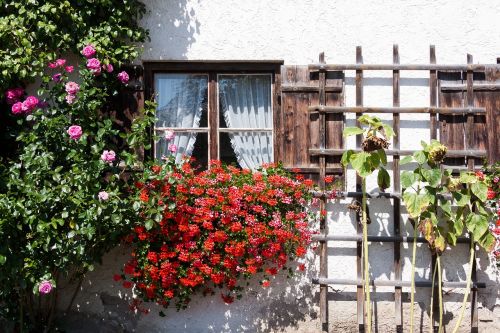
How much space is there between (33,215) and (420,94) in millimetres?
3364

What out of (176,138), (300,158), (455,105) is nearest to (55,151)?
(176,138)

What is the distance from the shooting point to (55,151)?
17.8ft

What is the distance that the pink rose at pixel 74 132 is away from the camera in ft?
17.2

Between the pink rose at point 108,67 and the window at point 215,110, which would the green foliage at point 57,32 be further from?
the window at point 215,110

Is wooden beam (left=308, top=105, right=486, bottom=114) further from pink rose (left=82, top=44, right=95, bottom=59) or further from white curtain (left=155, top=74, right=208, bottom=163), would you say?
pink rose (left=82, top=44, right=95, bottom=59)

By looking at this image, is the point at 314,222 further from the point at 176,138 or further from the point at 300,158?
the point at 176,138

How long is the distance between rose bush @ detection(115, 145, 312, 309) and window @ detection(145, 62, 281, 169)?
460 millimetres

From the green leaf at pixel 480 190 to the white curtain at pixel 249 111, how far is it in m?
1.77

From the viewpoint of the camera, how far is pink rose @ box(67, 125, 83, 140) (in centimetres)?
524

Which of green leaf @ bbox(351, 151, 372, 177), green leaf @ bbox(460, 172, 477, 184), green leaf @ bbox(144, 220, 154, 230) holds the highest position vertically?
green leaf @ bbox(351, 151, 372, 177)

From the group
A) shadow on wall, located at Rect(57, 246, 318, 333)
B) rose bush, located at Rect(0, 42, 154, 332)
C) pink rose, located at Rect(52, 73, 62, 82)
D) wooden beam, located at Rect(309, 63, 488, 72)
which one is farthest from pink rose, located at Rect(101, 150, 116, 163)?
wooden beam, located at Rect(309, 63, 488, 72)

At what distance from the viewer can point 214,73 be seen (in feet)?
20.1

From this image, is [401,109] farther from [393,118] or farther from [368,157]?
[368,157]

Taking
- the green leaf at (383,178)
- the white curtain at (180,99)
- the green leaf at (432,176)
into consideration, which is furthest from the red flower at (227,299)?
the green leaf at (432,176)
